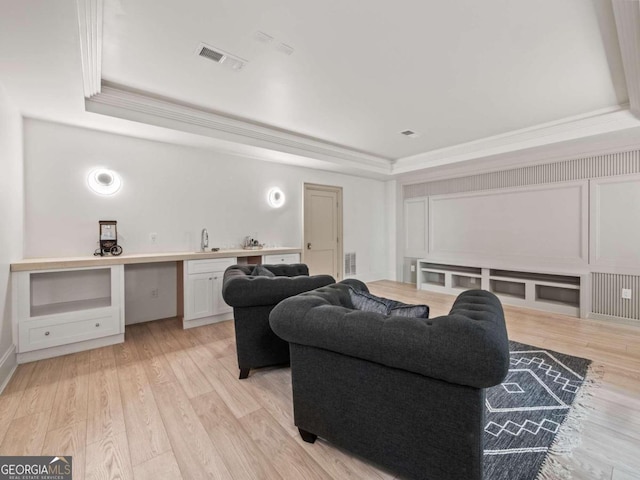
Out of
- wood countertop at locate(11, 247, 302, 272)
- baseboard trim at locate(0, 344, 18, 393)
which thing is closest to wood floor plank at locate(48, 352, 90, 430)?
baseboard trim at locate(0, 344, 18, 393)

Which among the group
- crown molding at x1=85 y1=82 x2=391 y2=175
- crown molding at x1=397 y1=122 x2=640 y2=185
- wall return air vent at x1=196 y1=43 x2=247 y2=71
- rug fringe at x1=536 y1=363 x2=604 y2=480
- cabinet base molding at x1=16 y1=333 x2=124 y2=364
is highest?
wall return air vent at x1=196 y1=43 x2=247 y2=71

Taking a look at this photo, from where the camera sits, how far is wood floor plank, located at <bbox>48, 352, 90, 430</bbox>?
184 cm

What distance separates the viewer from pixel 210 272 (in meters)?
3.79

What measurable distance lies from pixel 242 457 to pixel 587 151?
548cm

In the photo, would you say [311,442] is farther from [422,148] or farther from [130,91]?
[422,148]

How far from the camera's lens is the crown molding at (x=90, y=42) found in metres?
1.79

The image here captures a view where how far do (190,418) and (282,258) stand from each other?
9.40 feet

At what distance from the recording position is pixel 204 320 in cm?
377

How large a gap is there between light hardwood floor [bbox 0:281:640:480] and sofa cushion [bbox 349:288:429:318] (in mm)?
794

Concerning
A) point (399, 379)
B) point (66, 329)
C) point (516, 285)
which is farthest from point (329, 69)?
point (516, 285)

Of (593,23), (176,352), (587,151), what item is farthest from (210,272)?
(587,151)

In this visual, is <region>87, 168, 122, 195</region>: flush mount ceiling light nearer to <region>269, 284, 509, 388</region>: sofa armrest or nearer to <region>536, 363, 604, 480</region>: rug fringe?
<region>269, 284, 509, 388</region>: sofa armrest

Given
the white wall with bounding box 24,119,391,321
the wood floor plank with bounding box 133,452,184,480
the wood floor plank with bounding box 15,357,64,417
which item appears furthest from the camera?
the white wall with bounding box 24,119,391,321

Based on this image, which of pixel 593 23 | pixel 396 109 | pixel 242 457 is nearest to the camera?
pixel 242 457
